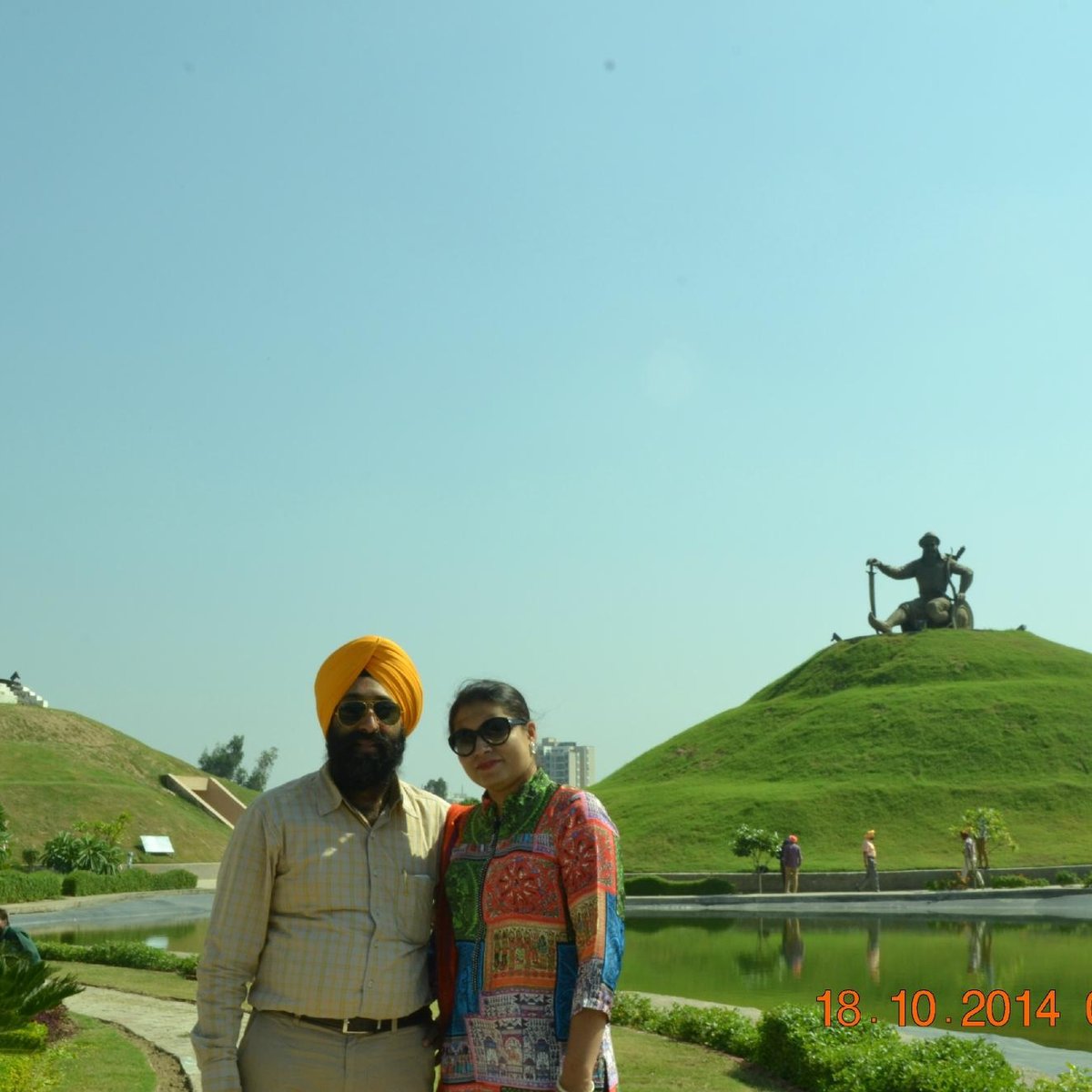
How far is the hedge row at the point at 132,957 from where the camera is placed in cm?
1616

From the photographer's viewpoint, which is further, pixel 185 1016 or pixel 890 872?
pixel 890 872

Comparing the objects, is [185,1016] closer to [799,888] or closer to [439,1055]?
[439,1055]

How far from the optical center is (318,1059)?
3588 millimetres

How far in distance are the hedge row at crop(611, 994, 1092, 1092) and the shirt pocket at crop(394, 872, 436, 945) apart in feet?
14.7

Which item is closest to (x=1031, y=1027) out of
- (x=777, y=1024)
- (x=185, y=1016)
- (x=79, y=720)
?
(x=777, y=1024)

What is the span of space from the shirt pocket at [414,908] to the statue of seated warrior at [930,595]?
179 ft

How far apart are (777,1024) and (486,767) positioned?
606 centimetres

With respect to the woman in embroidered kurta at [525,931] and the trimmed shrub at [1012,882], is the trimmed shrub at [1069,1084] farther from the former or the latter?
the trimmed shrub at [1012,882]

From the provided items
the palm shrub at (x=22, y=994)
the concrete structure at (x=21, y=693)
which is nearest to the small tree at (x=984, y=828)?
the palm shrub at (x=22, y=994)

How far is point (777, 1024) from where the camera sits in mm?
8859

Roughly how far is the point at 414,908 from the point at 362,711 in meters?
0.62

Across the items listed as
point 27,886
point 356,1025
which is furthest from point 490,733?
point 27,886

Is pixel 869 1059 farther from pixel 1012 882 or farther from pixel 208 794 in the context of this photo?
pixel 208 794
